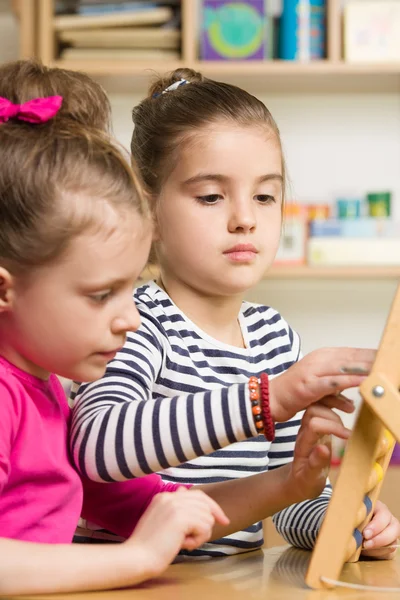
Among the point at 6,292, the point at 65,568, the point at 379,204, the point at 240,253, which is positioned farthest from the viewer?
the point at 379,204

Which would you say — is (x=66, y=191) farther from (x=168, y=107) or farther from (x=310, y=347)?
(x=310, y=347)

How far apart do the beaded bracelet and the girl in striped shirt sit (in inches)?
2.7

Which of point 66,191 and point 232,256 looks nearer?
point 66,191

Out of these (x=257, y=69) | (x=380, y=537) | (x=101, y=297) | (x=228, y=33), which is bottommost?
(x=380, y=537)

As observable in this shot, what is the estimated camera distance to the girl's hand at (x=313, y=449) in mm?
906

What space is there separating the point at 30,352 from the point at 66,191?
165 mm

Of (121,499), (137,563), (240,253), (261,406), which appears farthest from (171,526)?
(240,253)

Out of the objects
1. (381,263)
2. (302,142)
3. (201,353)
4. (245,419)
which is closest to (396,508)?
(381,263)

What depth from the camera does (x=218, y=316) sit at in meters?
1.26

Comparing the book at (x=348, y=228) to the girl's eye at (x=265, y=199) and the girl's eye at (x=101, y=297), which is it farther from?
the girl's eye at (x=101, y=297)

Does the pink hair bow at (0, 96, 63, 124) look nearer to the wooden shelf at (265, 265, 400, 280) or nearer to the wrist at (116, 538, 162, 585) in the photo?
the wrist at (116, 538, 162, 585)

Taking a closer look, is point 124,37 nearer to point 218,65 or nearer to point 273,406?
point 218,65

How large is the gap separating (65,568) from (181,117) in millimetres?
714

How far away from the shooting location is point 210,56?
283 centimetres
